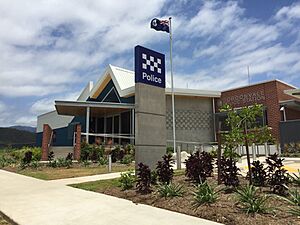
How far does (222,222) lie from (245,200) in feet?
2.90

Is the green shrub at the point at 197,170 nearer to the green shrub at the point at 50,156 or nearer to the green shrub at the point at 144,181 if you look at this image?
the green shrub at the point at 144,181

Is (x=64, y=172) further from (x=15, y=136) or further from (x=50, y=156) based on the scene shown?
(x=15, y=136)

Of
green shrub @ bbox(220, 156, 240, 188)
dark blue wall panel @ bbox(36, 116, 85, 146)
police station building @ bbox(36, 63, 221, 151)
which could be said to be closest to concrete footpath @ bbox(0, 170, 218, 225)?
green shrub @ bbox(220, 156, 240, 188)

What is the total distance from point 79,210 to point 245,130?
4.50 metres

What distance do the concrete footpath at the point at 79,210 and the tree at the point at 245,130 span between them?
2804 mm

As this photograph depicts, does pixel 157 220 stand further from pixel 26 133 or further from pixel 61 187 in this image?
pixel 26 133

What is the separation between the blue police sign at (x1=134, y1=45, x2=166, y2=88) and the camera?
31.7ft

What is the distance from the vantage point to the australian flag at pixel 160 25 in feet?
72.1

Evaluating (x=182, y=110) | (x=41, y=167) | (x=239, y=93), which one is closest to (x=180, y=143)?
(x=182, y=110)

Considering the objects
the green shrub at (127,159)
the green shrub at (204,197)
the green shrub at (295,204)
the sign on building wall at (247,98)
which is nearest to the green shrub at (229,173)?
the green shrub at (204,197)

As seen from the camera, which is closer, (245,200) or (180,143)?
(245,200)

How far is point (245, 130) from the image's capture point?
7684 millimetres

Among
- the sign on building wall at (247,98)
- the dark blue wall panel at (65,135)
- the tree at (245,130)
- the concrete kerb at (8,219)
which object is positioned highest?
the sign on building wall at (247,98)

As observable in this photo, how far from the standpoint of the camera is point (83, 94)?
36375mm
